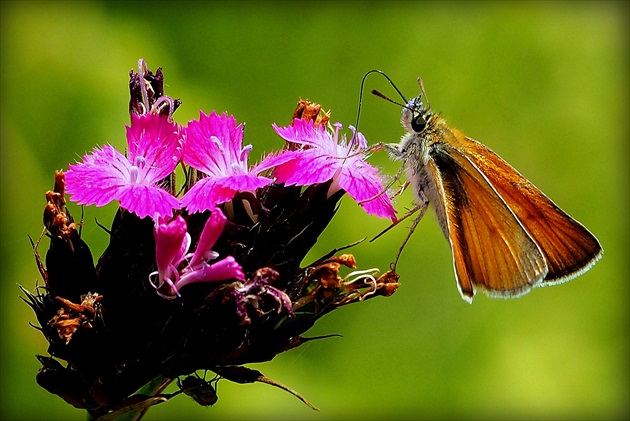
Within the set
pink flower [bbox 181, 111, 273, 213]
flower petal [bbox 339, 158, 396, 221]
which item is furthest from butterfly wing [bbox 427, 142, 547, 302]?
pink flower [bbox 181, 111, 273, 213]

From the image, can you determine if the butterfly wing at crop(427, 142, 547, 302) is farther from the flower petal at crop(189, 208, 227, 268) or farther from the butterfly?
the flower petal at crop(189, 208, 227, 268)

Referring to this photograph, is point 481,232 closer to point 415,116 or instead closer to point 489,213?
point 489,213

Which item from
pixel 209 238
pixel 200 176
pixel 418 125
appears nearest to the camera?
pixel 209 238

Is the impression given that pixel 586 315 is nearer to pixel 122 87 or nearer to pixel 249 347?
pixel 122 87

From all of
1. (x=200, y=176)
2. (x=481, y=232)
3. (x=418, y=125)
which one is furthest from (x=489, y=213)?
(x=200, y=176)

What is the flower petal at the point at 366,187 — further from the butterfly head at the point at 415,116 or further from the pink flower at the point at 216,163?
the butterfly head at the point at 415,116

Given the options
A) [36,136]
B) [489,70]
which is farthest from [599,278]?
[36,136]

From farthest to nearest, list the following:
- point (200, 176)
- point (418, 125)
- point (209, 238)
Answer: point (418, 125) → point (200, 176) → point (209, 238)
